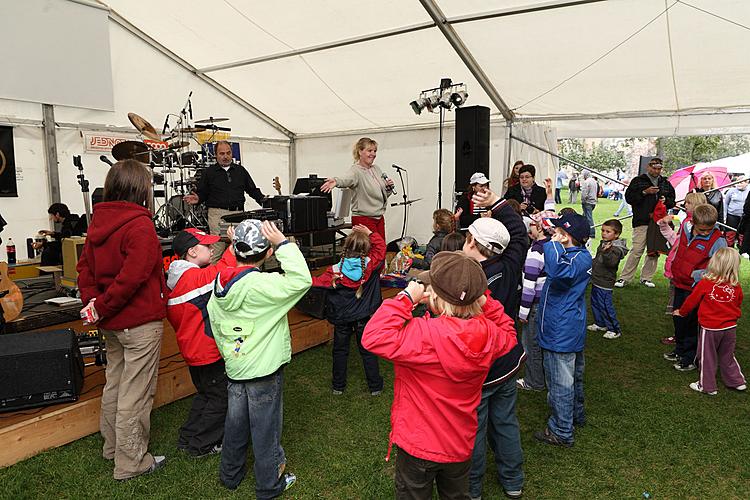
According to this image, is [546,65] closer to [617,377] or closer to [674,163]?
[617,377]

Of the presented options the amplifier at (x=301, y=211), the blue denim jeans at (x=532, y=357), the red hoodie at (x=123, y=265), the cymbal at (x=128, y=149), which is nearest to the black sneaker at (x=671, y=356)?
the blue denim jeans at (x=532, y=357)

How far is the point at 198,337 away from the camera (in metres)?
2.41

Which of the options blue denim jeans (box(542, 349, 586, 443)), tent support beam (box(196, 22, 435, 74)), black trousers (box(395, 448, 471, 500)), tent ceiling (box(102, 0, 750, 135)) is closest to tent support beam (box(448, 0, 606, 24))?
tent ceiling (box(102, 0, 750, 135))

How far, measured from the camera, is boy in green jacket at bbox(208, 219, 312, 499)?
1.98 m

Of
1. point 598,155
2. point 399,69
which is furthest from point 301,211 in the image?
point 598,155

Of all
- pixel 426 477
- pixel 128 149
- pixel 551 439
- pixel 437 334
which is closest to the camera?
pixel 437 334

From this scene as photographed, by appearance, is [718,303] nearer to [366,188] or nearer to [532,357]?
[532,357]

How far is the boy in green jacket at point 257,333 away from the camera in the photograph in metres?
1.98

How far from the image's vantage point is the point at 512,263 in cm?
228

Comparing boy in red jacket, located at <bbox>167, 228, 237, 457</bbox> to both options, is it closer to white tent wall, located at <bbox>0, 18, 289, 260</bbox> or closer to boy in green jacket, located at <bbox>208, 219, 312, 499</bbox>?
boy in green jacket, located at <bbox>208, 219, 312, 499</bbox>

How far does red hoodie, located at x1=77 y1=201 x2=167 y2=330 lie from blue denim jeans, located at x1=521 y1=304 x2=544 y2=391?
249 centimetres

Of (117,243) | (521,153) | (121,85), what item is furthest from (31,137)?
(521,153)

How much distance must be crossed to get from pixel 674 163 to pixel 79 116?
94.7ft

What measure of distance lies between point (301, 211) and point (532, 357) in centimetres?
301
